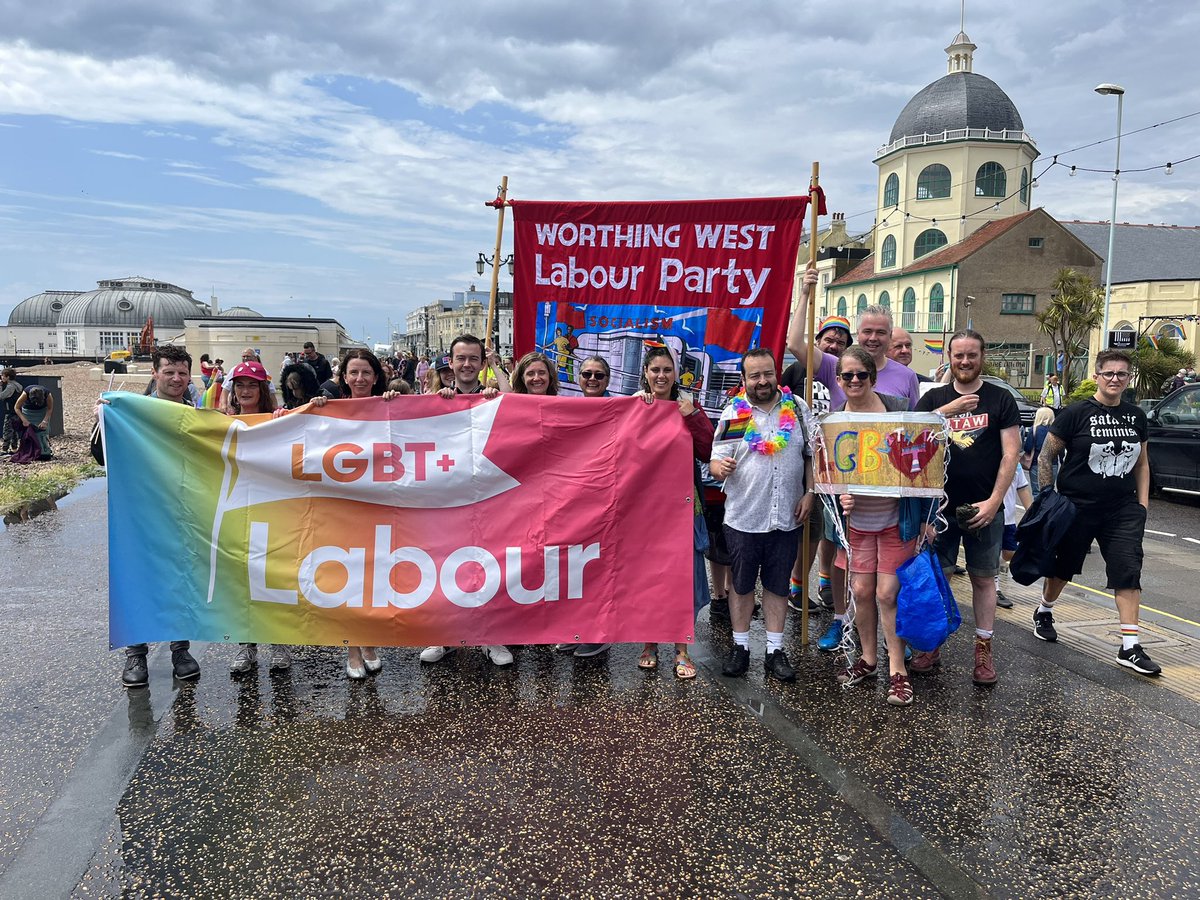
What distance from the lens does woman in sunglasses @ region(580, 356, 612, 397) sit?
4.94 m

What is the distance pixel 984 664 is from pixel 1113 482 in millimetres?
1378

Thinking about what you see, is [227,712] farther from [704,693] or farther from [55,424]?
[55,424]

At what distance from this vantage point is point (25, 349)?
157625 millimetres

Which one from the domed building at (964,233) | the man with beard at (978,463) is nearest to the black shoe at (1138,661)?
the man with beard at (978,463)

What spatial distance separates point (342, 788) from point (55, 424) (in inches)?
686

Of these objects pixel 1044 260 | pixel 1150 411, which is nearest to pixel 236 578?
pixel 1150 411

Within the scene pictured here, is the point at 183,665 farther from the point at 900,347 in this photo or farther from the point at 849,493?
the point at 900,347

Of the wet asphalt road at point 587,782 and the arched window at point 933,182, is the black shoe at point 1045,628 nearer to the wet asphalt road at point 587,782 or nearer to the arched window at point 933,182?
the wet asphalt road at point 587,782

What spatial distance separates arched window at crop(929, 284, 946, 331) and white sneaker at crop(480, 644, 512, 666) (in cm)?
5553

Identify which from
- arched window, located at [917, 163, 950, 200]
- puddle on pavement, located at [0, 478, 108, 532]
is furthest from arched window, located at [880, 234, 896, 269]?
puddle on pavement, located at [0, 478, 108, 532]

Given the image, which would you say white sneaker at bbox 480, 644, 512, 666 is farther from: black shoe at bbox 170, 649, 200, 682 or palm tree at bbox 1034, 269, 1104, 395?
palm tree at bbox 1034, 269, 1104, 395

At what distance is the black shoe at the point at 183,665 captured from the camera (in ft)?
14.9

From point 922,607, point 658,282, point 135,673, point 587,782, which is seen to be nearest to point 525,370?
point 658,282

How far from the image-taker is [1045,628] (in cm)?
524
